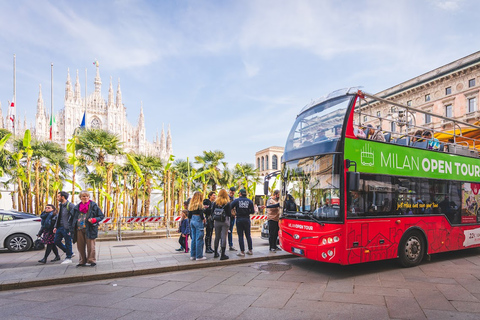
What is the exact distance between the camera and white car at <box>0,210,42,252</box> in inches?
392

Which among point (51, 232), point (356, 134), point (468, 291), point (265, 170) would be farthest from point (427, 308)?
point (265, 170)

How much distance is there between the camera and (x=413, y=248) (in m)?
7.36

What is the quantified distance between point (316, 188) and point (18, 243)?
378 inches

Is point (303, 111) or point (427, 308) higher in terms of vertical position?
point (303, 111)

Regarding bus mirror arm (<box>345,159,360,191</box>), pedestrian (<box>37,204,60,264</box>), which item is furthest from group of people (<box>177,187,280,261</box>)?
pedestrian (<box>37,204,60,264</box>)

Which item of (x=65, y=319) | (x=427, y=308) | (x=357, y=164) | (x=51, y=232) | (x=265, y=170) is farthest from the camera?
(x=265, y=170)

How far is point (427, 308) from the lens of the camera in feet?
15.2

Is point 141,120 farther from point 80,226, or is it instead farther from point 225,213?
point 225,213

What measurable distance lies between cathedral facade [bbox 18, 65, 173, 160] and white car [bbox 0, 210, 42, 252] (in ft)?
209

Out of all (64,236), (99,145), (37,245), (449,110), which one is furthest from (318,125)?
(449,110)

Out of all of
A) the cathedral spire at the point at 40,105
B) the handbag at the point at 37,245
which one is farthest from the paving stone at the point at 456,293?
the cathedral spire at the point at 40,105

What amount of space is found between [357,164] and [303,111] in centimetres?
216

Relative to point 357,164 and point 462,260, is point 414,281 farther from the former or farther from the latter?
point 462,260

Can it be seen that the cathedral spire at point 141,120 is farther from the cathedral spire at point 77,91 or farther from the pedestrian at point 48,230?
the pedestrian at point 48,230
